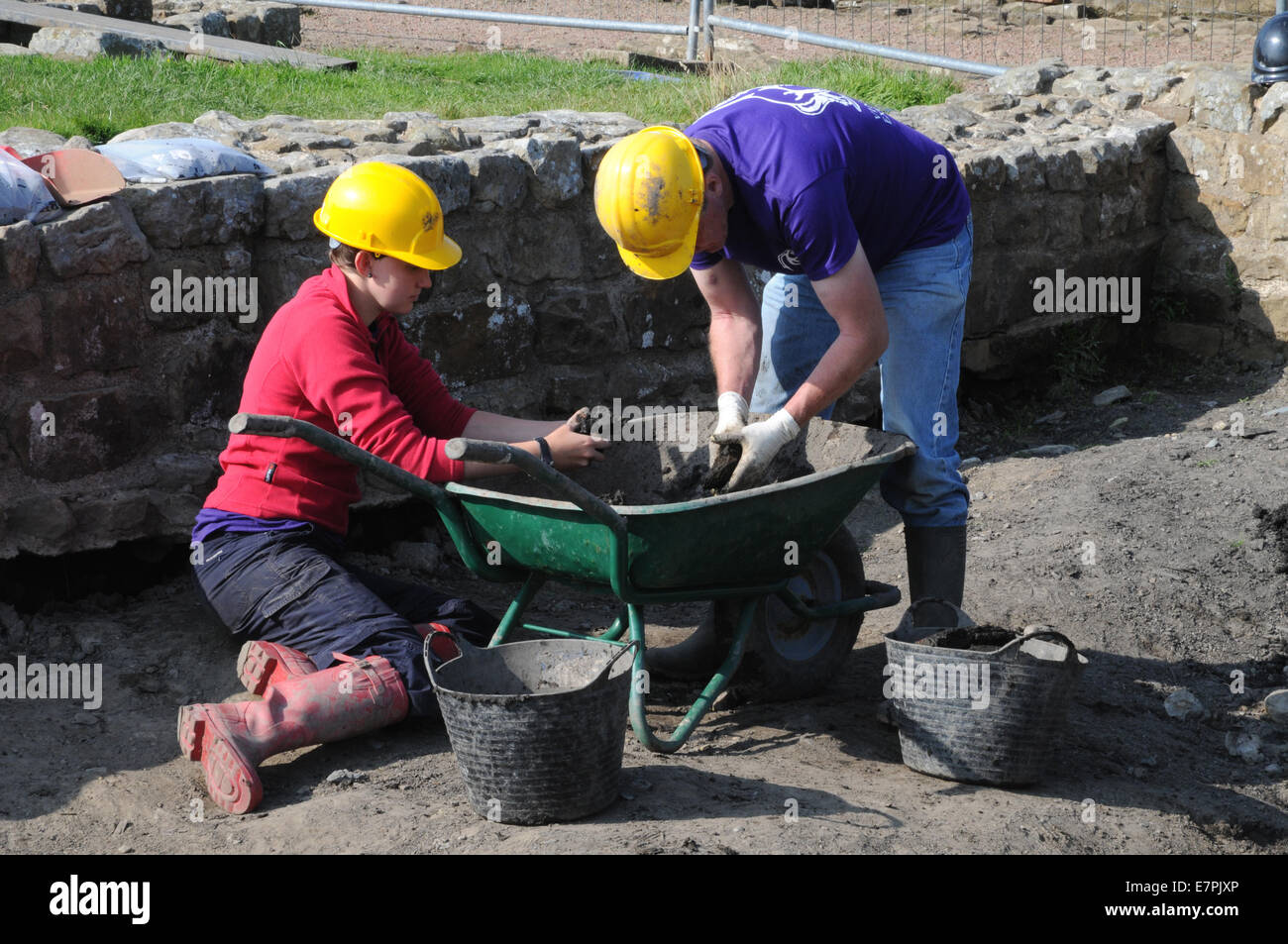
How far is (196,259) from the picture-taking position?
Result: 3795 millimetres

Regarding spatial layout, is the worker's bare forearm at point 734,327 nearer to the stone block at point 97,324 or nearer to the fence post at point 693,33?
the stone block at point 97,324

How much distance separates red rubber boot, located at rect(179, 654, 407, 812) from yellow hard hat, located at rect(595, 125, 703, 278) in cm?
115

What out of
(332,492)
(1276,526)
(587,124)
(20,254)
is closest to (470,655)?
(332,492)

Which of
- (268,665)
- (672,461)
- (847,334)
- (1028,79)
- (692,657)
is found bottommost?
(692,657)

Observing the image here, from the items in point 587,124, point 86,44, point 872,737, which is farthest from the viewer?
point 86,44

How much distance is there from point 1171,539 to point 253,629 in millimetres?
2943

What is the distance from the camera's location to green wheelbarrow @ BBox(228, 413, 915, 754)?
2842mm

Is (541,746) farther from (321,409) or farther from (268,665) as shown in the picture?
(321,409)

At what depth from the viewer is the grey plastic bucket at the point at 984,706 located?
2949 millimetres

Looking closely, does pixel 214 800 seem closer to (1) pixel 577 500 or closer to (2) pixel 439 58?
(1) pixel 577 500

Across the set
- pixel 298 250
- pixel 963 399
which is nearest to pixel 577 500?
pixel 298 250

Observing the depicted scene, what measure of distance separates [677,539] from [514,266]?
1802 millimetres

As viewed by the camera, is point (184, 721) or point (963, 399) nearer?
point (184, 721)

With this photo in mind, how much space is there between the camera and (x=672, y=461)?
3.58m
